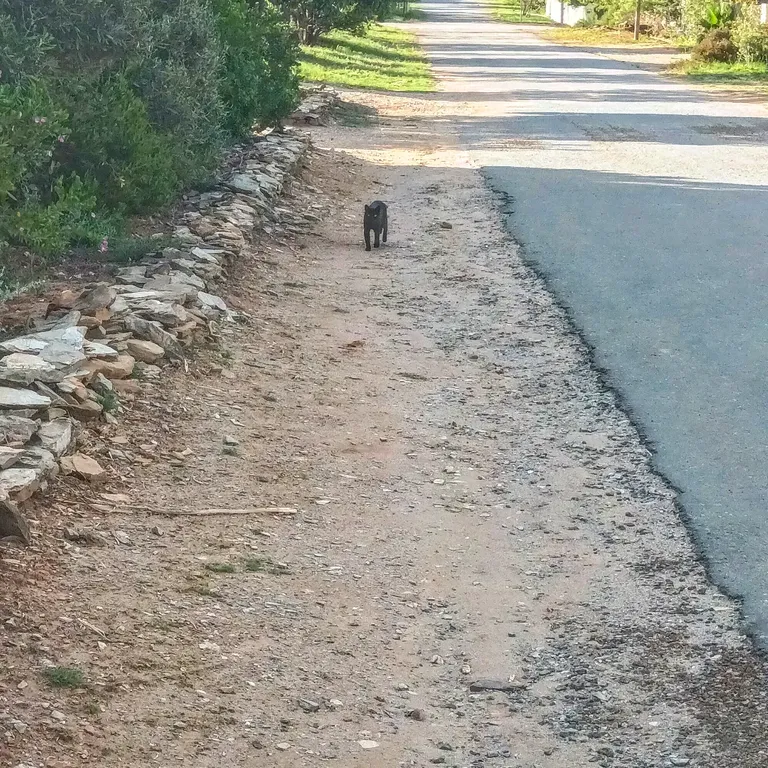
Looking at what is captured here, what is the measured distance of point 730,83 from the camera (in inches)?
1224

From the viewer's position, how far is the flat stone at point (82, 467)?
18.0ft

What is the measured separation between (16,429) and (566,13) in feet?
235

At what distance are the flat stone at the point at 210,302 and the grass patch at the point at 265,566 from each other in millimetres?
3461

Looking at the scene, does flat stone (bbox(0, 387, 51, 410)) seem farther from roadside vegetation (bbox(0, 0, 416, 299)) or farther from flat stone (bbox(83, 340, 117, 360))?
roadside vegetation (bbox(0, 0, 416, 299))

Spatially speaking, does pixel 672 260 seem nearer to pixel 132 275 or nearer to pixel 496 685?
pixel 132 275

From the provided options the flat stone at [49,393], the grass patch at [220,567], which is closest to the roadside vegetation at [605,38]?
the flat stone at [49,393]

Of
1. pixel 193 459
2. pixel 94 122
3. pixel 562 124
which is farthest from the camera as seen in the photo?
pixel 562 124

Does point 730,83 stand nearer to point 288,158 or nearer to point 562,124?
point 562,124

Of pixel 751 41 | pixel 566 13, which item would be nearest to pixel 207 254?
pixel 751 41

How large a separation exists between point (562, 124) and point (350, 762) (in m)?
19.0

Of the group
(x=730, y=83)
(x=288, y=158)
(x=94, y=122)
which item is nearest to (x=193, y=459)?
(x=94, y=122)

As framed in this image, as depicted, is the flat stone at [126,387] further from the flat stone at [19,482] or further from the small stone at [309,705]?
the small stone at [309,705]

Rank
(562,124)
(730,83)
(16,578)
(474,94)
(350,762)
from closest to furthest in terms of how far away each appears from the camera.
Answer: (350,762) → (16,578) → (562,124) → (474,94) → (730,83)

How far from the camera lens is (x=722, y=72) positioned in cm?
3366
